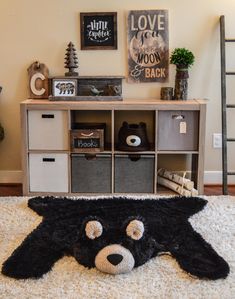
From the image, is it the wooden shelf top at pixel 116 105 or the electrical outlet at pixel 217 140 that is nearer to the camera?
the wooden shelf top at pixel 116 105

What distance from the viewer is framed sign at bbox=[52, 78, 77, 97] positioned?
3.09 metres

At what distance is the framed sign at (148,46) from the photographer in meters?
3.14

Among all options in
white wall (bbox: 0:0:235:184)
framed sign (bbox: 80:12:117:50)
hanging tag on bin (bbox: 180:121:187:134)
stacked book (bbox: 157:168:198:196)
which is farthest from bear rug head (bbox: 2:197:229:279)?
framed sign (bbox: 80:12:117:50)

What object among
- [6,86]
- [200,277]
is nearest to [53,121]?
[6,86]

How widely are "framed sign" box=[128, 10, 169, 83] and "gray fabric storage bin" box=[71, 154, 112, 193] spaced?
73 cm

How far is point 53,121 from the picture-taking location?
2.96 metres

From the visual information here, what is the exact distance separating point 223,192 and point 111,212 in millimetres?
986

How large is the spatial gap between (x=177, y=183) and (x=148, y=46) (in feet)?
3.54

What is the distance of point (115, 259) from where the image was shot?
6.26ft

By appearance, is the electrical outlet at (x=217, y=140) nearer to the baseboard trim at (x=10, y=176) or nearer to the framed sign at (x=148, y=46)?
the framed sign at (x=148, y=46)

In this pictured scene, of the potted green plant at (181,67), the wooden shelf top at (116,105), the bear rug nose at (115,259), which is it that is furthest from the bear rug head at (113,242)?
the potted green plant at (181,67)

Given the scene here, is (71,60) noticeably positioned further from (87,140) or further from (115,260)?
(115,260)

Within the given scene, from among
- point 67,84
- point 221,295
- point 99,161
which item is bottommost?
point 221,295

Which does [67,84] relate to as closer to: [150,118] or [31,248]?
[150,118]
